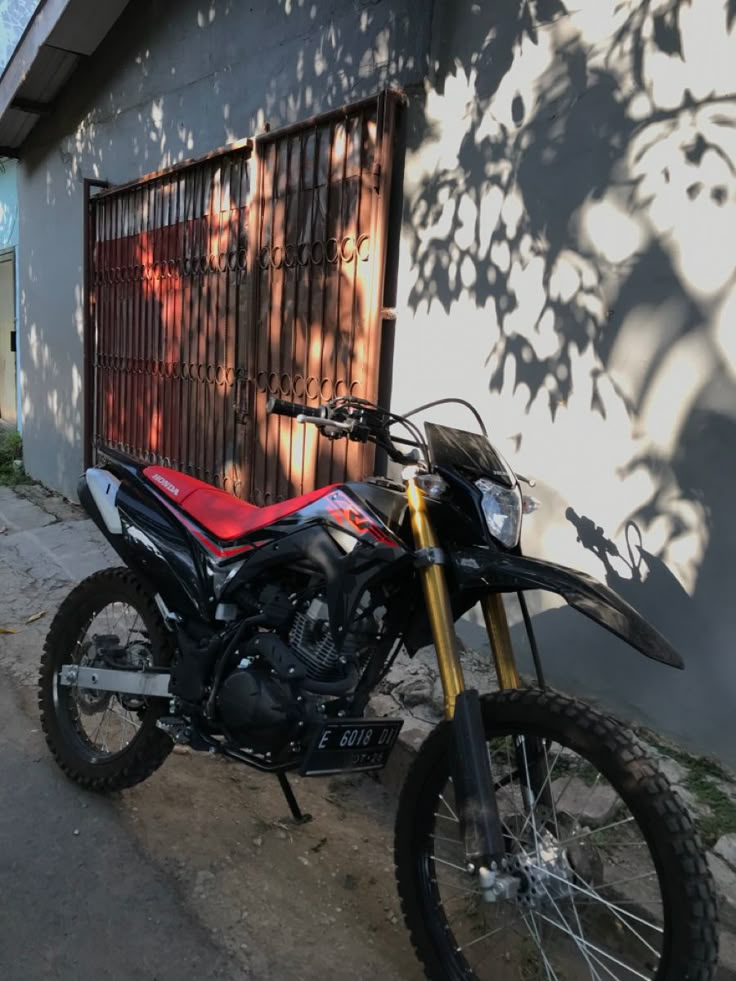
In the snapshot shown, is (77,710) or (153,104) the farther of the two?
(153,104)

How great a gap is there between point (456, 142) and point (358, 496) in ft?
7.01

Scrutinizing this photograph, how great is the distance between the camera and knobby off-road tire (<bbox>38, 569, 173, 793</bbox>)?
8.64 feet

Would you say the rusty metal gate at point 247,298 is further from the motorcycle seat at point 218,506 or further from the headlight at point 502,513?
the headlight at point 502,513

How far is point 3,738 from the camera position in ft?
10.6

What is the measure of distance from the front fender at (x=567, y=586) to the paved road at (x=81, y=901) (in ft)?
4.01

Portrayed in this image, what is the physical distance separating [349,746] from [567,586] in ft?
2.51

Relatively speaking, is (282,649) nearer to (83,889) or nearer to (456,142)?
(83,889)

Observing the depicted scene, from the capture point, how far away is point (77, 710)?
116 inches

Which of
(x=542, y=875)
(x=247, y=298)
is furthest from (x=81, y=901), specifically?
(x=247, y=298)

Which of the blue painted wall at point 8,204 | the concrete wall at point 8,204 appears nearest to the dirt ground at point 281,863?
the concrete wall at point 8,204

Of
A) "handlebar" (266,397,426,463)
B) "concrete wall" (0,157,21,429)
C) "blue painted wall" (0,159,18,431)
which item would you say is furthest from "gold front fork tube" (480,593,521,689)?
"concrete wall" (0,157,21,429)

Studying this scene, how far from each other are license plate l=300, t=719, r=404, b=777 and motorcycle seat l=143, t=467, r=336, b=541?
62 centimetres

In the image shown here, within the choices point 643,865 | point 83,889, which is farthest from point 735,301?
point 83,889

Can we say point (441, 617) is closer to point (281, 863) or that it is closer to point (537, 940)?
point (537, 940)
